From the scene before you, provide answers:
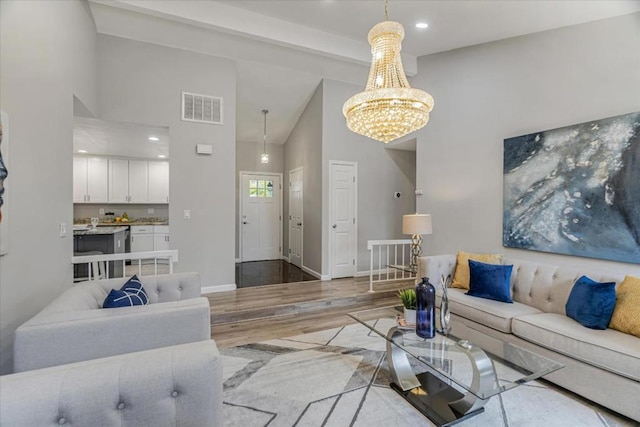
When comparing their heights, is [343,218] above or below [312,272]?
above

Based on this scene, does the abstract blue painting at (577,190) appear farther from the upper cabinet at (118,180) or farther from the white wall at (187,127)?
the upper cabinet at (118,180)

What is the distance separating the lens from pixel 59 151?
266 cm

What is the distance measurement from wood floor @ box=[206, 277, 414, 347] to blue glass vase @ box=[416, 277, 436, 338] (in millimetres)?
1580

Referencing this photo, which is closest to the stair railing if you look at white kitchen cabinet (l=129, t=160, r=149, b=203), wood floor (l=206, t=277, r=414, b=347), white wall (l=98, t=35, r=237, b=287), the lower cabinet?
wood floor (l=206, t=277, r=414, b=347)

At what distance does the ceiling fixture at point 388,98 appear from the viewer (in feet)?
8.36

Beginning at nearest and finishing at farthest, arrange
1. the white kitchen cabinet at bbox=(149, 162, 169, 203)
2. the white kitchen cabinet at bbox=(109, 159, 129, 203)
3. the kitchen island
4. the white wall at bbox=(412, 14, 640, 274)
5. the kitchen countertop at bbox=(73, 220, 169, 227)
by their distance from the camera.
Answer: the white wall at bbox=(412, 14, 640, 274)
the kitchen island
the kitchen countertop at bbox=(73, 220, 169, 227)
the white kitchen cabinet at bbox=(109, 159, 129, 203)
the white kitchen cabinet at bbox=(149, 162, 169, 203)

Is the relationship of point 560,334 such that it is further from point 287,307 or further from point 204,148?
point 204,148

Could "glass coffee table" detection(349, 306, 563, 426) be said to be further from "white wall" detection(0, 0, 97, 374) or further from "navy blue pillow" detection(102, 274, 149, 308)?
"white wall" detection(0, 0, 97, 374)

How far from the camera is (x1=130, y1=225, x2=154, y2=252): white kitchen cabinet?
6832 millimetres

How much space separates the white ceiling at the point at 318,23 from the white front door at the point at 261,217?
3.02 meters

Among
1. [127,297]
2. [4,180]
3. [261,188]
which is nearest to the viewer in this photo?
[4,180]

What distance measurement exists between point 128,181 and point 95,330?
6589mm

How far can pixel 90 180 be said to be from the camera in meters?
6.82

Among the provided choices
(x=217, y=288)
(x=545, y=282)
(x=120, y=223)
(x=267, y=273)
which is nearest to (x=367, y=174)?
(x=267, y=273)
